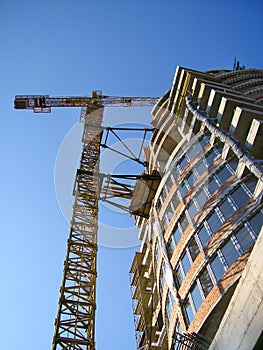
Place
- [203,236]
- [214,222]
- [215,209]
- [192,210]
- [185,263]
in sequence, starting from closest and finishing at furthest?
[214,222] → [215,209] → [203,236] → [185,263] → [192,210]

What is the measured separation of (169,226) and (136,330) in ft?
32.8

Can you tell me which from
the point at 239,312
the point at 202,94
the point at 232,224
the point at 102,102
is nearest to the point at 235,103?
the point at 202,94

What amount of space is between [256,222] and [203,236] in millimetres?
3367

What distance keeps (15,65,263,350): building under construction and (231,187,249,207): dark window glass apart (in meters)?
0.05

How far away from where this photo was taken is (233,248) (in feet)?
50.5

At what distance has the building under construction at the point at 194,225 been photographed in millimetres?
14570

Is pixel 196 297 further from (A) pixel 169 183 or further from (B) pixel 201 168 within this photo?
(A) pixel 169 183

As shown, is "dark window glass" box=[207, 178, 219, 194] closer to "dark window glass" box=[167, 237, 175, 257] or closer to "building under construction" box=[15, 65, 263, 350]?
"building under construction" box=[15, 65, 263, 350]

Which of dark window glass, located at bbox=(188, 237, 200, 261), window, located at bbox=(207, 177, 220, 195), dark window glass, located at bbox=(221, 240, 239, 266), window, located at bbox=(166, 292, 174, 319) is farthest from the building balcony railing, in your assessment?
window, located at bbox=(207, 177, 220, 195)

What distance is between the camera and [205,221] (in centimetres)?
1802

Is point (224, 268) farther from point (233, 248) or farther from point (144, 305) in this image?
point (144, 305)

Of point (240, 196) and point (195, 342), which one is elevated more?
point (240, 196)

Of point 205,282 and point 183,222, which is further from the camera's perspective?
point 183,222

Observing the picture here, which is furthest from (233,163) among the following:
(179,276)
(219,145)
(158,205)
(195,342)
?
(195,342)
